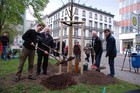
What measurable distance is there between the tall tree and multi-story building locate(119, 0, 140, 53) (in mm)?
28544

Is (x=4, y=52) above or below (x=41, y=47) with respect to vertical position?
below

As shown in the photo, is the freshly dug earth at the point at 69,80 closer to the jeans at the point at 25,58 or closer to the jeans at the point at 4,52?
the jeans at the point at 25,58

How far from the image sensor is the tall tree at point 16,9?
69.7 feet

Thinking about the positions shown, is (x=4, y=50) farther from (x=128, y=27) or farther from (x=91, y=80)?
(x=128, y=27)

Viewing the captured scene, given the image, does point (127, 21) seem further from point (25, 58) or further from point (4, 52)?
point (25, 58)

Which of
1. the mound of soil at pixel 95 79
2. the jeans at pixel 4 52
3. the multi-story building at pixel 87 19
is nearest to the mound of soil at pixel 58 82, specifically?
the mound of soil at pixel 95 79

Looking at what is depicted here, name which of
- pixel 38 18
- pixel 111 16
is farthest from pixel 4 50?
pixel 111 16

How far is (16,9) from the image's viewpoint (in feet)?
73.1

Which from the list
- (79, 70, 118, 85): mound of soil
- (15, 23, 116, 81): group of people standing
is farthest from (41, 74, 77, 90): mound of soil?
(15, 23, 116, 81): group of people standing

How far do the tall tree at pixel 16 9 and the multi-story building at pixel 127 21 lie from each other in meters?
28.5

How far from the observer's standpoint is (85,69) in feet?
32.0

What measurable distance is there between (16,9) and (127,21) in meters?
36.5

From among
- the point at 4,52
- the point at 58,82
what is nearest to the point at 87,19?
the point at 4,52

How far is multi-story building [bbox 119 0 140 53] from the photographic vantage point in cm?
5012
